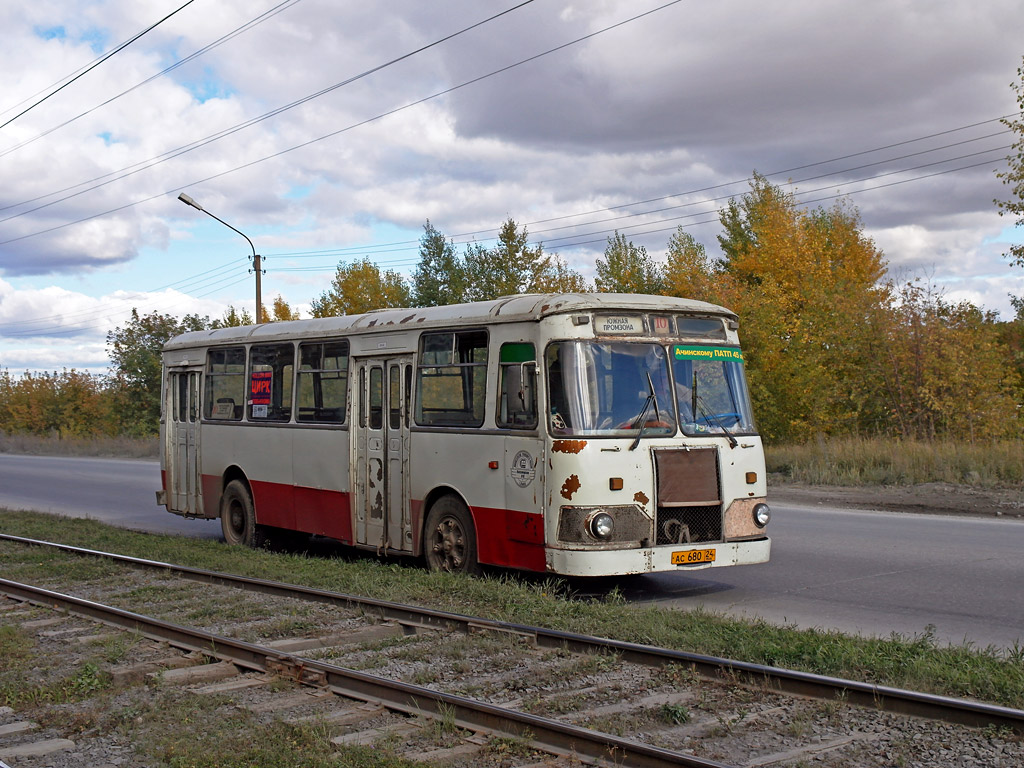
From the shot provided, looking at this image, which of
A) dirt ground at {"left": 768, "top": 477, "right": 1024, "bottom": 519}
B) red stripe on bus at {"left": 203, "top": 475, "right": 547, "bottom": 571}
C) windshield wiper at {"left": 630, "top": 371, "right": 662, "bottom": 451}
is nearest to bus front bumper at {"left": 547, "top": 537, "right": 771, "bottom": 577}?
red stripe on bus at {"left": 203, "top": 475, "right": 547, "bottom": 571}

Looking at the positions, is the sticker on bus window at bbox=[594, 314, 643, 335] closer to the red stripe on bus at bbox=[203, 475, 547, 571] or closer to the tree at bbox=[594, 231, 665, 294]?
the red stripe on bus at bbox=[203, 475, 547, 571]

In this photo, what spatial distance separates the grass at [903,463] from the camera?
65.3 ft

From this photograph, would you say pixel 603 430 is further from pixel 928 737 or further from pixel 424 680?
pixel 928 737

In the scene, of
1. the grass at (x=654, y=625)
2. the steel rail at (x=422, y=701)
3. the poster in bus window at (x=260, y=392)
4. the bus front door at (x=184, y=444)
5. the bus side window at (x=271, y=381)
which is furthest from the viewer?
the bus front door at (x=184, y=444)

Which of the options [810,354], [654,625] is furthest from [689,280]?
[654,625]

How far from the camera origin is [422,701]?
6.16 m

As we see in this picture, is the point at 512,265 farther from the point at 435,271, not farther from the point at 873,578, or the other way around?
the point at 873,578

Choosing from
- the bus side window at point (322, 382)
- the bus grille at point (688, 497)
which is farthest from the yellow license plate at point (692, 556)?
the bus side window at point (322, 382)

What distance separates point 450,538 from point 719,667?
444cm

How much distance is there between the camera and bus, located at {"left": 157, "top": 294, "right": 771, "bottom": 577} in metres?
9.28

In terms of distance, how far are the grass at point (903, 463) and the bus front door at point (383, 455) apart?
1249cm

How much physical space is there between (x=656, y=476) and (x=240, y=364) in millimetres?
6864

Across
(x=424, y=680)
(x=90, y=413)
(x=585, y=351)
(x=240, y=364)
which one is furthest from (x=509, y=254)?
(x=424, y=680)

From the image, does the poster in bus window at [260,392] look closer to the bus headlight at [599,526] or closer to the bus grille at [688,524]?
the bus headlight at [599,526]
